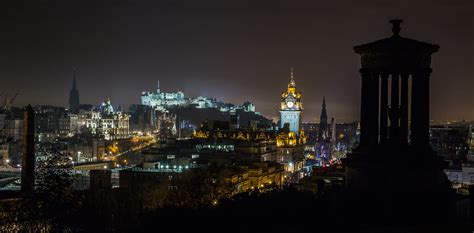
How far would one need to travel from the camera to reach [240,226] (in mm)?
25422

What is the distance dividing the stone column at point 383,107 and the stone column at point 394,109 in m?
0.28

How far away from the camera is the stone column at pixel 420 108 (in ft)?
91.3

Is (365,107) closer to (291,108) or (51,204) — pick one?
(51,204)

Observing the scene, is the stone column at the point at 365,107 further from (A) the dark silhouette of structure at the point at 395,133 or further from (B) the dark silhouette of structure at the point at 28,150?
(B) the dark silhouette of structure at the point at 28,150

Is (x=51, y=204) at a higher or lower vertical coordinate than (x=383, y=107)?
lower

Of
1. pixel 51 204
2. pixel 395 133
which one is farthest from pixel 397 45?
pixel 51 204

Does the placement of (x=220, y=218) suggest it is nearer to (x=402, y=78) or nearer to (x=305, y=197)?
(x=305, y=197)

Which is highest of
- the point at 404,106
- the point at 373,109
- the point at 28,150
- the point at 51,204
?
the point at 404,106

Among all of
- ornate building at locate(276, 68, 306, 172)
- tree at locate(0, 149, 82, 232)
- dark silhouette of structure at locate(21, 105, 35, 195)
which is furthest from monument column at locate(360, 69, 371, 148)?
ornate building at locate(276, 68, 306, 172)

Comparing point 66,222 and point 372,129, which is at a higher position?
point 372,129

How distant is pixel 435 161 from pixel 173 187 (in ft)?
83.7

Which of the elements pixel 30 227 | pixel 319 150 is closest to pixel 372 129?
pixel 30 227

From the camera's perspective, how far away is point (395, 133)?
28062 mm

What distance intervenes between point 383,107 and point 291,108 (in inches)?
3921
